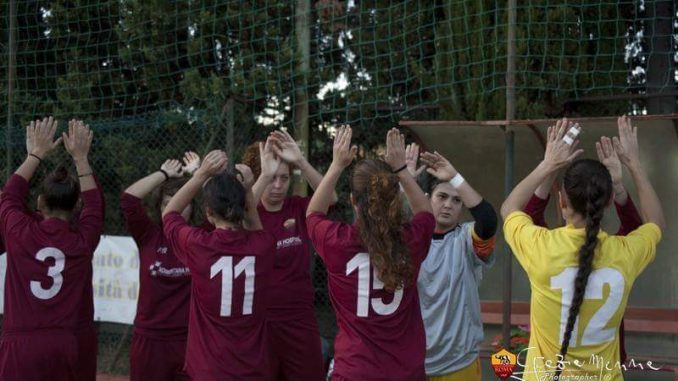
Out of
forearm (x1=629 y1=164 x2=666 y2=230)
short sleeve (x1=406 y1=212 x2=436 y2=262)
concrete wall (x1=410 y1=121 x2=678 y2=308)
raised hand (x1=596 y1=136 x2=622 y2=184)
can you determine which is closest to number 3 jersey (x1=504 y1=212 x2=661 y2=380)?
forearm (x1=629 y1=164 x2=666 y2=230)

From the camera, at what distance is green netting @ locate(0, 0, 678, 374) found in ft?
21.7

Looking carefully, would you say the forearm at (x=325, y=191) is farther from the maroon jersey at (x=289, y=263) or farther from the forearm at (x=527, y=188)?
the maroon jersey at (x=289, y=263)

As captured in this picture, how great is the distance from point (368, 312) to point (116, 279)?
4425mm

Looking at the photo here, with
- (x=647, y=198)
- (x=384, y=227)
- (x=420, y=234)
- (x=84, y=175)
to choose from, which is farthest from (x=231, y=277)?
(x=647, y=198)

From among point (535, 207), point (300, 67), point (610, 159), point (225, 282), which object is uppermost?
point (300, 67)

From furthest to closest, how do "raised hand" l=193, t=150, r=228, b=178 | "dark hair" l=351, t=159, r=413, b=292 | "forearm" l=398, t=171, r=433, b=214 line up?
1. "raised hand" l=193, t=150, r=228, b=178
2. "forearm" l=398, t=171, r=433, b=214
3. "dark hair" l=351, t=159, r=413, b=292

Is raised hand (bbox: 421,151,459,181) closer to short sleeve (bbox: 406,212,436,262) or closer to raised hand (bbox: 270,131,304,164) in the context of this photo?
short sleeve (bbox: 406,212,436,262)

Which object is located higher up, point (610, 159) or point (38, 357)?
point (610, 159)

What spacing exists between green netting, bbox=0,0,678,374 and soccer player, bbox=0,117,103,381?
100 inches

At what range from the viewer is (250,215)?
4.15m

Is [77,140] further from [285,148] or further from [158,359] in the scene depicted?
[158,359]

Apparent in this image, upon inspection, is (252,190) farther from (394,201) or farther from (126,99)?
(126,99)

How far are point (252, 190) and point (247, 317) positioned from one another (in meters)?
0.68

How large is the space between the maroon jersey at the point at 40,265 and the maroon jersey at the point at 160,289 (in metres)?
0.36
